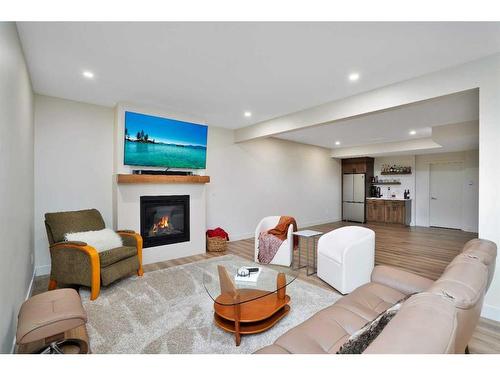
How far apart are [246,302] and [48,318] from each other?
55.4 inches

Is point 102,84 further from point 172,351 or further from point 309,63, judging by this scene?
point 172,351

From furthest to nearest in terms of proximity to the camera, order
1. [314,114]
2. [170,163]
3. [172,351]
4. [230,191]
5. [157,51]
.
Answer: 1. [230,191]
2. [170,163]
3. [314,114]
4. [157,51]
5. [172,351]

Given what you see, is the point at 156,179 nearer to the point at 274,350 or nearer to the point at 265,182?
the point at 265,182

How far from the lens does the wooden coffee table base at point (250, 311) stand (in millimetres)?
2000

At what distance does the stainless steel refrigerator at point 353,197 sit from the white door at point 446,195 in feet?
6.28

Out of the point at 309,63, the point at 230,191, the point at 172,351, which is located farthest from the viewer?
the point at 230,191

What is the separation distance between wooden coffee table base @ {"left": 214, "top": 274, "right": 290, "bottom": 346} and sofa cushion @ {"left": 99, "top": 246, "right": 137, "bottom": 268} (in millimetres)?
1541

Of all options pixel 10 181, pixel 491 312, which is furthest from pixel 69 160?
pixel 491 312

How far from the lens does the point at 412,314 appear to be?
0.89 meters

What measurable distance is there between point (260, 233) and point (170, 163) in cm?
197

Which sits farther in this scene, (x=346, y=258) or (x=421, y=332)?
(x=346, y=258)

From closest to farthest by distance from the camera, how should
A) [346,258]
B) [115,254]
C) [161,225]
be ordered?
[346,258] → [115,254] → [161,225]

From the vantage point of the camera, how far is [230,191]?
5.63 metres
